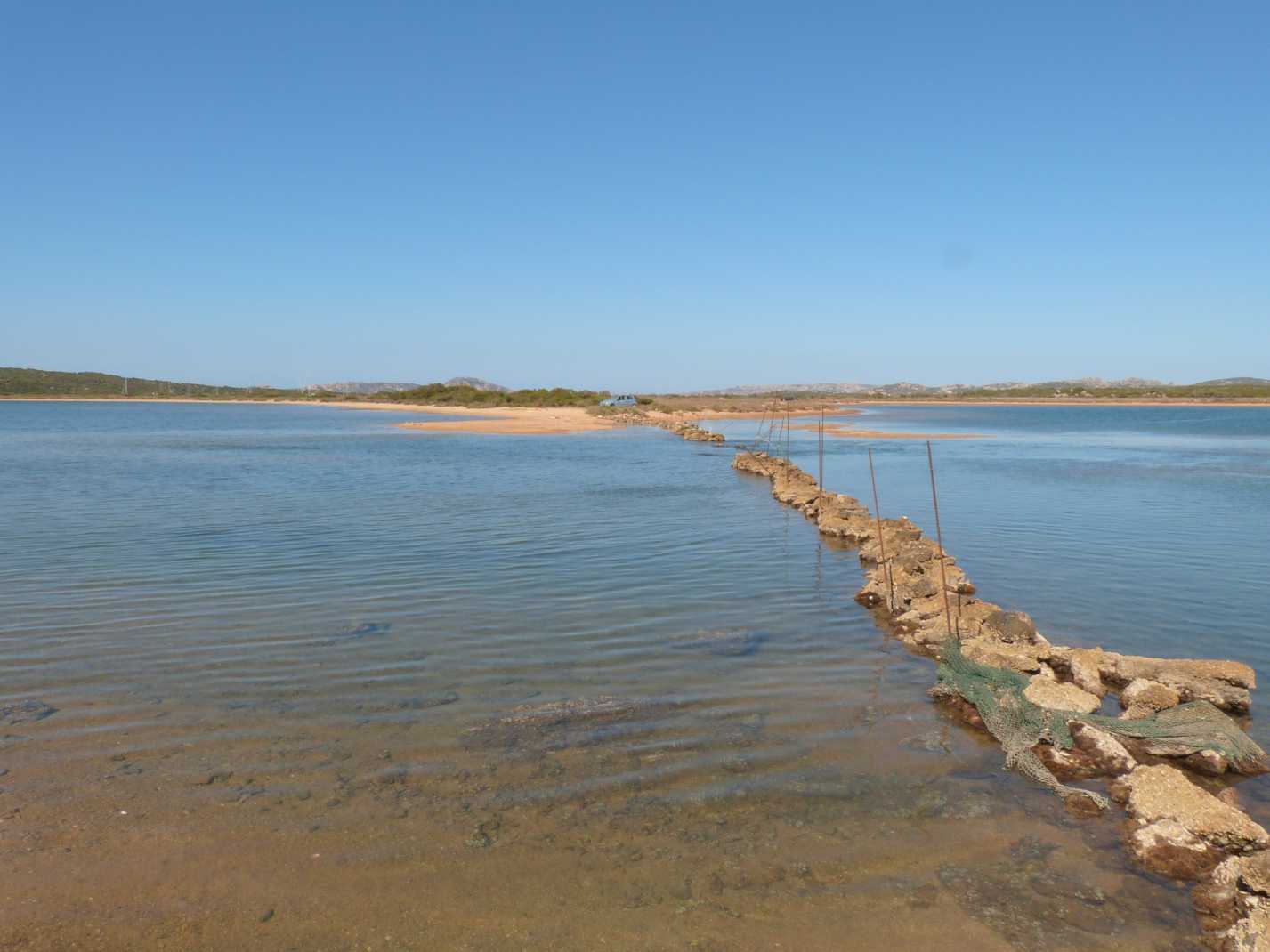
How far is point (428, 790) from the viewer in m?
6.06

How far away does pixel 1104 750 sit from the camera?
6.96 m

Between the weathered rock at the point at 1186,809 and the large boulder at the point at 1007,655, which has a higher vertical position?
the large boulder at the point at 1007,655

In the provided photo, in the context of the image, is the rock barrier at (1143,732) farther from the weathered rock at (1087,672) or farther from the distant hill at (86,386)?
the distant hill at (86,386)

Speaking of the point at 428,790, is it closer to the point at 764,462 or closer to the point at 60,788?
the point at 60,788

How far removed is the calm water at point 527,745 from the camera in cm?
481

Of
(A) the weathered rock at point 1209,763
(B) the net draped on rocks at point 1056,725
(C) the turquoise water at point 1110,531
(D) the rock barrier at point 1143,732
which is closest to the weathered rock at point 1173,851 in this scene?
(D) the rock barrier at point 1143,732

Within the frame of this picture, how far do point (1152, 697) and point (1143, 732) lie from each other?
0.85 metres

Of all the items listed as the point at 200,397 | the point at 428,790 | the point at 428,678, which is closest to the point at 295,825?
the point at 428,790

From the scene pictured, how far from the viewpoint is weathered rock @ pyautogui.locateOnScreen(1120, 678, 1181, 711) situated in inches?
313

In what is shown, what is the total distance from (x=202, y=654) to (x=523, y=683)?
3593 millimetres

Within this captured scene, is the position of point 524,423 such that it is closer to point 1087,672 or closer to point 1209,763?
point 1087,672

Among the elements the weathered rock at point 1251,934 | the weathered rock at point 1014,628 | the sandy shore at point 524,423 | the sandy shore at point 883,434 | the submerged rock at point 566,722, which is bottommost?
the weathered rock at point 1251,934

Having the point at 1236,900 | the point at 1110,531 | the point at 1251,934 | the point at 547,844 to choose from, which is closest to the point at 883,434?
the point at 1110,531

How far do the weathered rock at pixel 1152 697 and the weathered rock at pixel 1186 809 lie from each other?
183cm
